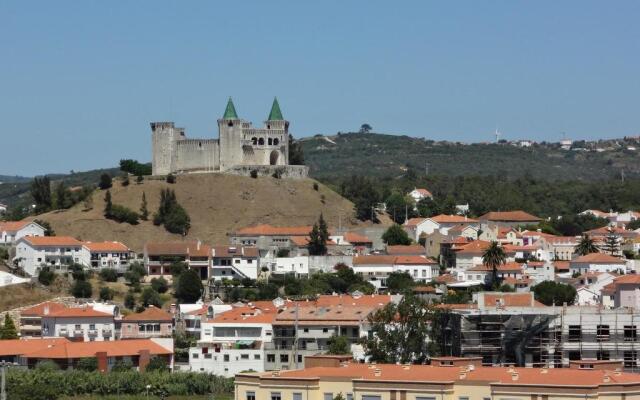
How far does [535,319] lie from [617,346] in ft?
10.4

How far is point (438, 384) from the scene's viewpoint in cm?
4322

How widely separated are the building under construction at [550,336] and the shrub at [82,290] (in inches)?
1784

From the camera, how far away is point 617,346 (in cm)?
5822

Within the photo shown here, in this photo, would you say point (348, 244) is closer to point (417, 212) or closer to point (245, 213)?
→ point (245, 213)

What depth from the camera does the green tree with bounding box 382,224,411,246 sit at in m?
124

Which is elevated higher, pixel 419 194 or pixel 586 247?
pixel 419 194

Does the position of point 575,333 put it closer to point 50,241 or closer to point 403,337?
point 403,337

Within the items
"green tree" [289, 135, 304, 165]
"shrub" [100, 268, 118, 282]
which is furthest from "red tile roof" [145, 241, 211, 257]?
"green tree" [289, 135, 304, 165]

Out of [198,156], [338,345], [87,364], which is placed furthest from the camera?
[198,156]

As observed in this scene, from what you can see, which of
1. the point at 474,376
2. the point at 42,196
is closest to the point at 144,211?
the point at 42,196

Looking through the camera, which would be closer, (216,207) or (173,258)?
(173,258)

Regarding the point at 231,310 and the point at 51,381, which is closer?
the point at 51,381

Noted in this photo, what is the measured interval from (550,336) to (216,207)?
72365 millimetres

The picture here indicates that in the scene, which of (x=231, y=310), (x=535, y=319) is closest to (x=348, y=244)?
(x=231, y=310)
